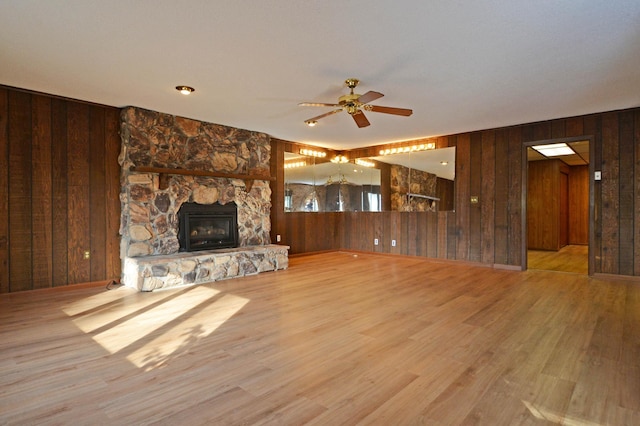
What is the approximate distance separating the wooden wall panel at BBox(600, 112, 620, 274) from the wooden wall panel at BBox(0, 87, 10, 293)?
779 cm

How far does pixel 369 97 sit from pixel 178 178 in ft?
10.5

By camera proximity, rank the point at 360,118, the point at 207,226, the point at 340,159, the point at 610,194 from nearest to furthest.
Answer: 1. the point at 360,118
2. the point at 610,194
3. the point at 207,226
4. the point at 340,159

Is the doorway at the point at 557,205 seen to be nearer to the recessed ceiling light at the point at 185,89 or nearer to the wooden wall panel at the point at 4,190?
the recessed ceiling light at the point at 185,89

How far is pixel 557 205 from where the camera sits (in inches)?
336

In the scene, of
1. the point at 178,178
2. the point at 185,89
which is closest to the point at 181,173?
the point at 178,178

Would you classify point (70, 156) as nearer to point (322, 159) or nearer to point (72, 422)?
point (72, 422)

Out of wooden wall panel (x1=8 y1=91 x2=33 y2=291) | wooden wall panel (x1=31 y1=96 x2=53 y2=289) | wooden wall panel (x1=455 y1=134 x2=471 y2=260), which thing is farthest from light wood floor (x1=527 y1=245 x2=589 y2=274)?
wooden wall panel (x1=8 y1=91 x2=33 y2=291)

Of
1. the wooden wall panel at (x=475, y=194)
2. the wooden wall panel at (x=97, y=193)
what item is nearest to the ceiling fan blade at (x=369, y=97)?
the wooden wall panel at (x=475, y=194)

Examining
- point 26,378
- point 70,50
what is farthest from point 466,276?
point 70,50

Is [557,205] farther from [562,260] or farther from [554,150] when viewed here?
[562,260]

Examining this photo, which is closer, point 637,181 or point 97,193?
point 97,193

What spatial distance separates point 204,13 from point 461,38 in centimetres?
200

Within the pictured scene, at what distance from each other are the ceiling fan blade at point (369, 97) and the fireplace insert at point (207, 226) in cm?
306

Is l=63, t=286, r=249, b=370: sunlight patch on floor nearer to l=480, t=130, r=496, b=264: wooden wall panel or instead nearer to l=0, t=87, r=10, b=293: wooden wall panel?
l=0, t=87, r=10, b=293: wooden wall panel
